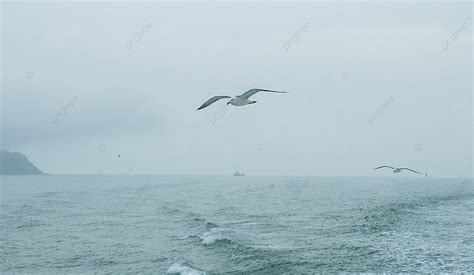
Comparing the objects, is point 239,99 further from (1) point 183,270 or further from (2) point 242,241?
(2) point 242,241

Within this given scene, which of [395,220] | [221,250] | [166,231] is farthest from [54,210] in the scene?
[395,220]

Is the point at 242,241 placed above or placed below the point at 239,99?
below

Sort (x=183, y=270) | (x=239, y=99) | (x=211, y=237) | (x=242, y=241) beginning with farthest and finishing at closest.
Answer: (x=211, y=237) < (x=242, y=241) < (x=183, y=270) < (x=239, y=99)

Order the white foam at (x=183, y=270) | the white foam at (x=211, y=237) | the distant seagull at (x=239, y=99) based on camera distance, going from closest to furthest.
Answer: the distant seagull at (x=239, y=99) → the white foam at (x=183, y=270) → the white foam at (x=211, y=237)

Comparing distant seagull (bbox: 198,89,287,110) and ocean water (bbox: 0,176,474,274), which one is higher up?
distant seagull (bbox: 198,89,287,110)

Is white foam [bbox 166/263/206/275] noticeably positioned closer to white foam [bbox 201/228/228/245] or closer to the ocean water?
the ocean water

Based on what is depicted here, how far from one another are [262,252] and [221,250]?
2.97 m

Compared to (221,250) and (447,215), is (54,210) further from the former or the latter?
(447,215)

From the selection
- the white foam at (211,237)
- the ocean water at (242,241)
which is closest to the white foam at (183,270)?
the ocean water at (242,241)

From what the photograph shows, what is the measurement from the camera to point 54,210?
58.9 meters

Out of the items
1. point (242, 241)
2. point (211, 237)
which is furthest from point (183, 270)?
point (211, 237)

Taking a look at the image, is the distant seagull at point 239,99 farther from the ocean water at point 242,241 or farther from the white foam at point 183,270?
the white foam at point 183,270

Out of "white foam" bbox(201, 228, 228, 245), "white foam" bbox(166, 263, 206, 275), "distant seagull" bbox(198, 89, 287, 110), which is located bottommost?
"white foam" bbox(166, 263, 206, 275)

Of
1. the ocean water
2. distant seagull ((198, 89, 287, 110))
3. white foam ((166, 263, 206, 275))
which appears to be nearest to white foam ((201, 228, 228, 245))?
Answer: the ocean water
